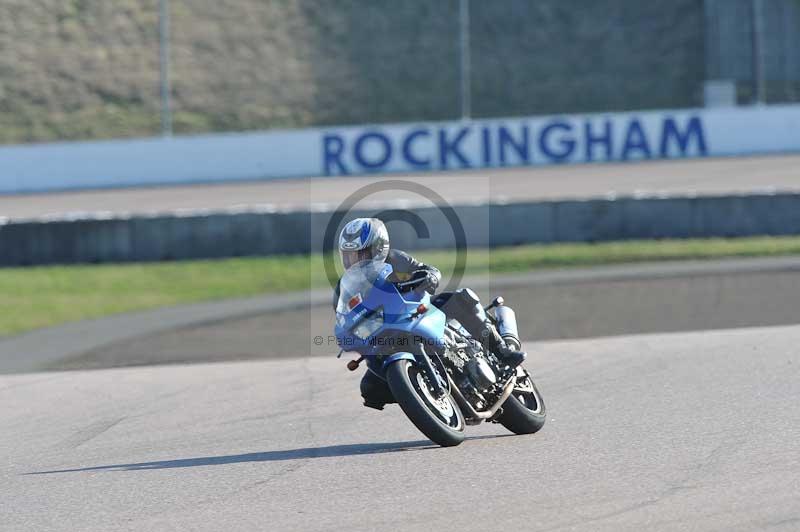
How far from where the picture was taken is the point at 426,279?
23.1ft

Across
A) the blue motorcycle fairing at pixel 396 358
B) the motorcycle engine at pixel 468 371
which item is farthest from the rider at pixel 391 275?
the blue motorcycle fairing at pixel 396 358

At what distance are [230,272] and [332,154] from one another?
13.1 metres

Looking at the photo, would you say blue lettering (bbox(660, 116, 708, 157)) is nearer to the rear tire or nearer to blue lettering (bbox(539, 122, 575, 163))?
blue lettering (bbox(539, 122, 575, 163))

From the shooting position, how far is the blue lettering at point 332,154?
31.5 metres

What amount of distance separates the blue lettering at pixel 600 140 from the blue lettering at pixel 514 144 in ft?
4.93

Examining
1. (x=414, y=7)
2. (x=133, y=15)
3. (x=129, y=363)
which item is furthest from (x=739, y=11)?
(x=129, y=363)

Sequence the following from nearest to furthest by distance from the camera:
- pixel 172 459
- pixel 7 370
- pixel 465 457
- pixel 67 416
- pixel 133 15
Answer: pixel 465 457 → pixel 172 459 → pixel 67 416 → pixel 7 370 → pixel 133 15

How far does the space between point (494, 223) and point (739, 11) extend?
24465 mm

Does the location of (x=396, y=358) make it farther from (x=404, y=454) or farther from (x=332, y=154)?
(x=332, y=154)

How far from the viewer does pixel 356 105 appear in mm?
39781

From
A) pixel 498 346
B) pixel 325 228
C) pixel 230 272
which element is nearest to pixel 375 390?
pixel 498 346

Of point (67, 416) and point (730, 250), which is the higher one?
point (730, 250)

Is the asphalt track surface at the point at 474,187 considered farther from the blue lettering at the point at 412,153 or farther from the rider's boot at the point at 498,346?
the rider's boot at the point at 498,346

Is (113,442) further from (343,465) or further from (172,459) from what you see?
(343,465)
